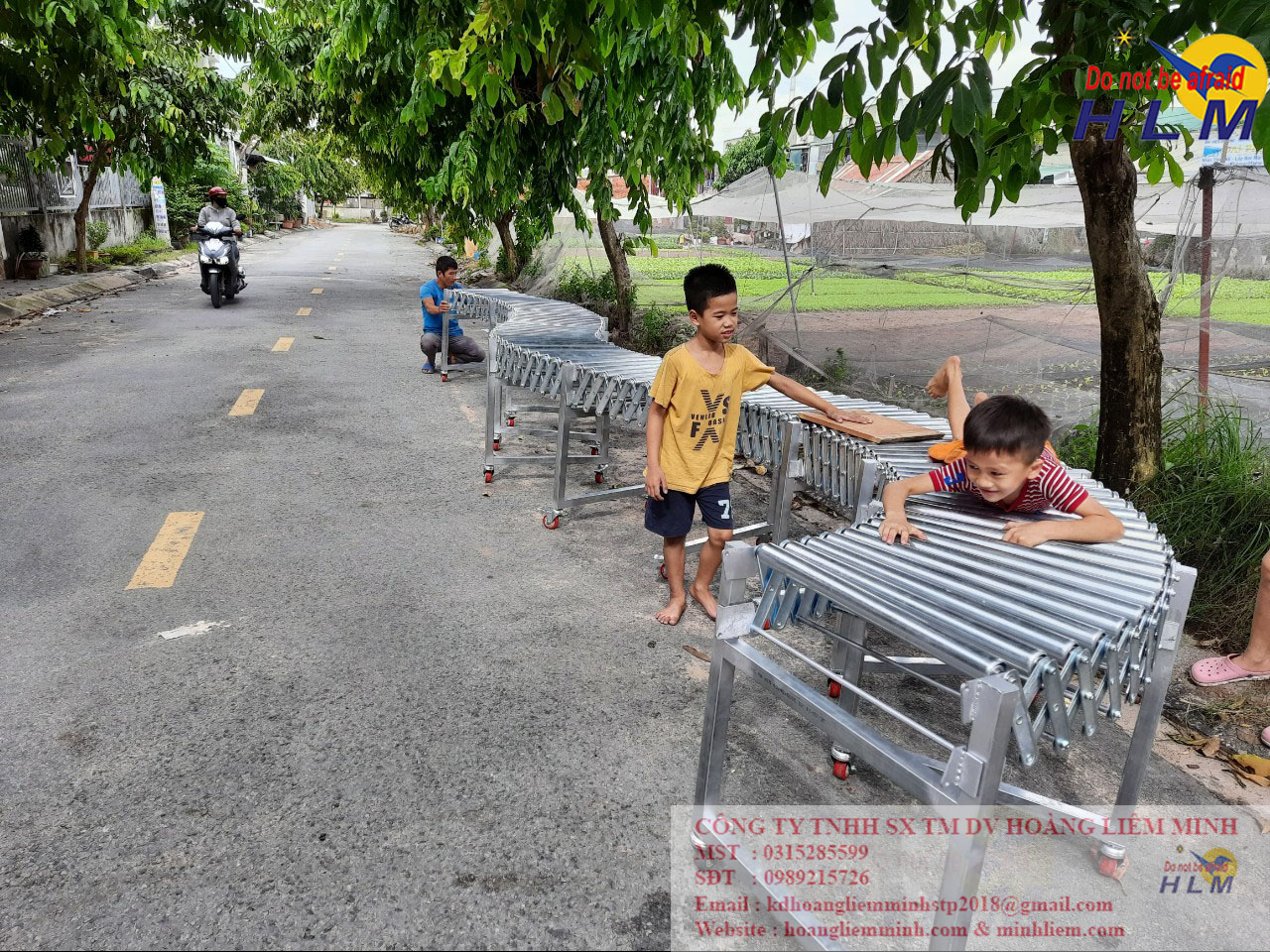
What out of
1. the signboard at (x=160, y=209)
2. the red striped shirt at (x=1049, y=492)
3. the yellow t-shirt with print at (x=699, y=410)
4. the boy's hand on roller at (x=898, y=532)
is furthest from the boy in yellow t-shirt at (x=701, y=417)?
the signboard at (x=160, y=209)

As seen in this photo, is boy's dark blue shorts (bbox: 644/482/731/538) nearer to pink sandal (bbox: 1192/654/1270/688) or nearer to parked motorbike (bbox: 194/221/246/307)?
pink sandal (bbox: 1192/654/1270/688)

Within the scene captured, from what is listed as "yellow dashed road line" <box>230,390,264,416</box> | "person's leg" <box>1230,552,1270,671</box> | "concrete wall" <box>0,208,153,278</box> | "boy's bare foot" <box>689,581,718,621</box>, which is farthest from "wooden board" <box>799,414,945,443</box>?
"concrete wall" <box>0,208,153,278</box>

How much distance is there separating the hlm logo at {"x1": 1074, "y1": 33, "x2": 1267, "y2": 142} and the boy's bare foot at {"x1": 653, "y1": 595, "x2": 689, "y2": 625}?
229 centimetres

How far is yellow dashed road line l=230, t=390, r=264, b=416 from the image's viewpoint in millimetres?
7230

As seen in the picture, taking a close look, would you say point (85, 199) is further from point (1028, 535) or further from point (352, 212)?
point (352, 212)

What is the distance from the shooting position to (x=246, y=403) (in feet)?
24.8

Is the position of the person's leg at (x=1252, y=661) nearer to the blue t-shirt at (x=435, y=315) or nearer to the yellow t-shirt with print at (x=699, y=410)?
the yellow t-shirt with print at (x=699, y=410)

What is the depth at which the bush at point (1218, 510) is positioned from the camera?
3.70 m

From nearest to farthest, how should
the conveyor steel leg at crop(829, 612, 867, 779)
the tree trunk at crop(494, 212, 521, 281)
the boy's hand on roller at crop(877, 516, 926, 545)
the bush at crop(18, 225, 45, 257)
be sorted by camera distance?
the boy's hand on roller at crop(877, 516, 926, 545)
the conveyor steel leg at crop(829, 612, 867, 779)
the tree trunk at crop(494, 212, 521, 281)
the bush at crop(18, 225, 45, 257)

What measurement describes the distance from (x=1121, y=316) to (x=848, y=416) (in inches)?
54.4

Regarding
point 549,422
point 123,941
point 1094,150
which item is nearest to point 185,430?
point 549,422

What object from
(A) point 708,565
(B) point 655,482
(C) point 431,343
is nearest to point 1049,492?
(B) point 655,482

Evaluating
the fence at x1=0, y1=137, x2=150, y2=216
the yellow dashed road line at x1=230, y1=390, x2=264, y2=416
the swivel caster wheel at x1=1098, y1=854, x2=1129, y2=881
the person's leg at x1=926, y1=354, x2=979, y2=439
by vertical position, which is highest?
the fence at x1=0, y1=137, x2=150, y2=216

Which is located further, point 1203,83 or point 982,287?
point 982,287
